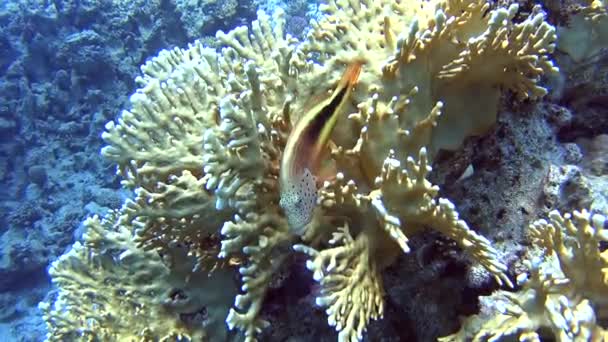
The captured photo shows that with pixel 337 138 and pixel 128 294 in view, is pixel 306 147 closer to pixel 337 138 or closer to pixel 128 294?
pixel 337 138

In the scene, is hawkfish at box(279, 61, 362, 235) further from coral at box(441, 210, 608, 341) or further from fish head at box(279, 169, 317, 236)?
coral at box(441, 210, 608, 341)

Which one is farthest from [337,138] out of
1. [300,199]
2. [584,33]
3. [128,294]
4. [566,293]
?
[584,33]

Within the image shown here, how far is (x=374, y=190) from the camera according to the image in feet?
7.38

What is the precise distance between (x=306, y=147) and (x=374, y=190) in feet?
1.36

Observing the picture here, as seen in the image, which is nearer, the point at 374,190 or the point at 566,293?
the point at 566,293

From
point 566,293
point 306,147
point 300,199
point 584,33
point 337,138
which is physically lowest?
point 566,293

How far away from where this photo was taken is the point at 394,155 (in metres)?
2.32

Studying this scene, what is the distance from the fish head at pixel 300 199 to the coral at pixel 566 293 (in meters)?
0.92

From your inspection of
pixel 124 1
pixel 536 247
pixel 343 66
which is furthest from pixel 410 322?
pixel 124 1

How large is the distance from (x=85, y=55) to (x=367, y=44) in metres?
12.2

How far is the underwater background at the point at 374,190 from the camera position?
2090 millimetres

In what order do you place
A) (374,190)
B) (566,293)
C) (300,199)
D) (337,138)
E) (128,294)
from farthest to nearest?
(128,294) < (337,138) < (374,190) < (300,199) < (566,293)

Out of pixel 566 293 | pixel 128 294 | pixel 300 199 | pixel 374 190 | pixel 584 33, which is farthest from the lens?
pixel 584 33

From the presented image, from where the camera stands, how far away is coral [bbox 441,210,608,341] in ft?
5.97
